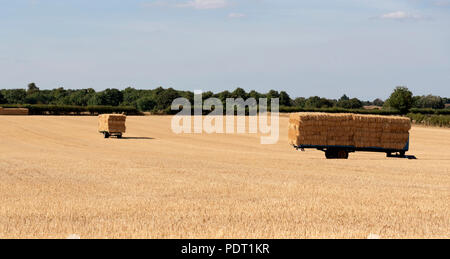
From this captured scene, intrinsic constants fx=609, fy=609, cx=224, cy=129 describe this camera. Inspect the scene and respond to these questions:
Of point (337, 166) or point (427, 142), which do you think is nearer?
point (337, 166)

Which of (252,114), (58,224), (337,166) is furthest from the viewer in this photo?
(252,114)

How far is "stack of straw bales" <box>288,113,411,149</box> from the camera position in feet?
104

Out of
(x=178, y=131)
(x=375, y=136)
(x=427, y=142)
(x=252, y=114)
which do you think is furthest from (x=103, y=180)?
(x=252, y=114)

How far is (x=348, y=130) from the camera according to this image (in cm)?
3222

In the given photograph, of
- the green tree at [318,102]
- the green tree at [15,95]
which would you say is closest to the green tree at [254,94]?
the green tree at [318,102]

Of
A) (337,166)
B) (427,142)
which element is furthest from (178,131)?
(337,166)

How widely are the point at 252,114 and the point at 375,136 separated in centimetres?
6532

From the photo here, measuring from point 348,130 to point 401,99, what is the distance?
116494 mm

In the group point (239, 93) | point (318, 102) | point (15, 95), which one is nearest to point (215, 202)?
point (239, 93)
